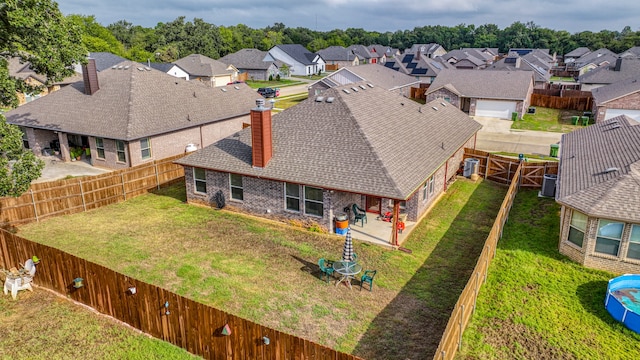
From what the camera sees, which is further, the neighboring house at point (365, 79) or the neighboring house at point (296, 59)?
the neighboring house at point (296, 59)

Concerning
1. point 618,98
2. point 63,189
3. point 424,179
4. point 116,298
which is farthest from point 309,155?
point 618,98

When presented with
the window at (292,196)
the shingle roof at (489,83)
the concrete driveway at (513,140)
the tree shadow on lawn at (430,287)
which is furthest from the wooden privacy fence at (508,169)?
the shingle roof at (489,83)

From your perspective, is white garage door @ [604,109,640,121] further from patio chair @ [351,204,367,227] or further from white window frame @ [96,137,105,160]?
white window frame @ [96,137,105,160]

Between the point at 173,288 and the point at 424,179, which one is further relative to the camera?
the point at 424,179

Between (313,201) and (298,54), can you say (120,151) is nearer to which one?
(313,201)

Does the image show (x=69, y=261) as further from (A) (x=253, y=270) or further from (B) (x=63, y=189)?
(B) (x=63, y=189)

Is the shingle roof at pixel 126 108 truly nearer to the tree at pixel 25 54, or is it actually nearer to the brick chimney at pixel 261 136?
the tree at pixel 25 54

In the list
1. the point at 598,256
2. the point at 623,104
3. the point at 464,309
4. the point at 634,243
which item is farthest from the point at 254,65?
the point at 464,309
